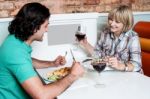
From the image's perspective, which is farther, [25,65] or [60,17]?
[60,17]

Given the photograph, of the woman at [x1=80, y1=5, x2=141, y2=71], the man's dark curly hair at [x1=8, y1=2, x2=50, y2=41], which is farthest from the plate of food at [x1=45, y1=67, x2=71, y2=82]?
the woman at [x1=80, y1=5, x2=141, y2=71]

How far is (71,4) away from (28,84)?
1.17 meters

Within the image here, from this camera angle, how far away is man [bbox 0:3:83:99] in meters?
1.26

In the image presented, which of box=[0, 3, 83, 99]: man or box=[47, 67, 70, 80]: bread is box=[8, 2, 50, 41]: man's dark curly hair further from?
box=[47, 67, 70, 80]: bread

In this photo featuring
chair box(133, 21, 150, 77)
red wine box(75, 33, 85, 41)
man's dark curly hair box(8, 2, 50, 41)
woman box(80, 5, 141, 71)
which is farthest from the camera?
chair box(133, 21, 150, 77)

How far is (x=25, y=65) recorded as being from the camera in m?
1.27

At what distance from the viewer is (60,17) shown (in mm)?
2094

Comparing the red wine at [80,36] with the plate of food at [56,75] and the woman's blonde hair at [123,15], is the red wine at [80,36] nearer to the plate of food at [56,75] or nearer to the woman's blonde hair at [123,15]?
the woman's blonde hair at [123,15]

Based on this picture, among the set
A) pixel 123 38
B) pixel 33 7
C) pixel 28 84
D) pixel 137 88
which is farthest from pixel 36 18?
pixel 123 38

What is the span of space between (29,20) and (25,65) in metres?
0.25

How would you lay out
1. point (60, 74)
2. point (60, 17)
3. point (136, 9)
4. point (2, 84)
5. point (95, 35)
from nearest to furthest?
point (2, 84) → point (60, 74) → point (60, 17) → point (95, 35) → point (136, 9)

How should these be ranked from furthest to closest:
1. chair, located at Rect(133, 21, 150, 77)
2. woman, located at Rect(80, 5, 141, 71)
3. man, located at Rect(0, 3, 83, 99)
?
chair, located at Rect(133, 21, 150, 77) → woman, located at Rect(80, 5, 141, 71) → man, located at Rect(0, 3, 83, 99)

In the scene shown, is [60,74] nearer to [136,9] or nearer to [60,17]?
[60,17]

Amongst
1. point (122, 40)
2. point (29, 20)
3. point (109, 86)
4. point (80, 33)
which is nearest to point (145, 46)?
point (122, 40)
